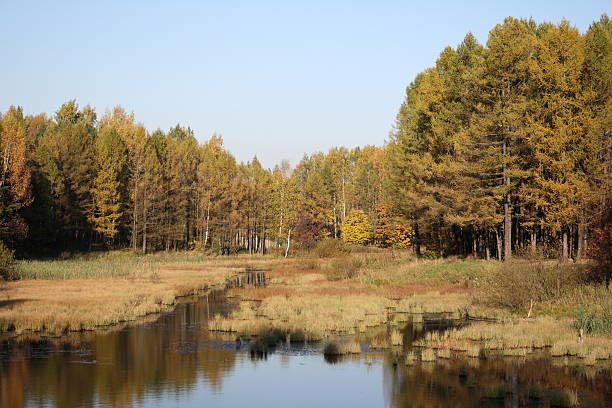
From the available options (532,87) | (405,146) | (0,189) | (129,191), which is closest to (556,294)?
(532,87)

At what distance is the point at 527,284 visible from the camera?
3144cm

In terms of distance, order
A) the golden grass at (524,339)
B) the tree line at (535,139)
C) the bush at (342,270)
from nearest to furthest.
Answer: the golden grass at (524,339) < the tree line at (535,139) < the bush at (342,270)

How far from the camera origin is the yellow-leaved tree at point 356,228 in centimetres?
10362

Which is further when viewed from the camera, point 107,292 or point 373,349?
point 107,292

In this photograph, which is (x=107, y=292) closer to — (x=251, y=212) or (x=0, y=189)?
(x=0, y=189)

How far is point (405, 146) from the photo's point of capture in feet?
201

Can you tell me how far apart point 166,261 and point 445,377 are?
184 ft

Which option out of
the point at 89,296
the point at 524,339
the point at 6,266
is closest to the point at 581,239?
the point at 524,339

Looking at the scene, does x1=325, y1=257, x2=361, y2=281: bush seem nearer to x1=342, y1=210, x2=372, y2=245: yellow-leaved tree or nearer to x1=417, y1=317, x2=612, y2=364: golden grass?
x1=417, y1=317, x2=612, y2=364: golden grass

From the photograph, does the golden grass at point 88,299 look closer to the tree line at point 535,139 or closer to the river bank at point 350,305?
the river bank at point 350,305

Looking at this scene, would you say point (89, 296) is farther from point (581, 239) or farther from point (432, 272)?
point (581, 239)

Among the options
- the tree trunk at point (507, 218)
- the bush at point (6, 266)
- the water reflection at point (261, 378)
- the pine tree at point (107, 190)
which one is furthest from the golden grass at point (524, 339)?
the pine tree at point (107, 190)

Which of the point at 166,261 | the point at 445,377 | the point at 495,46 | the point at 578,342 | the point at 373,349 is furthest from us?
the point at 166,261

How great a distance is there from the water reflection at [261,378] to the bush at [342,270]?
2424 cm
